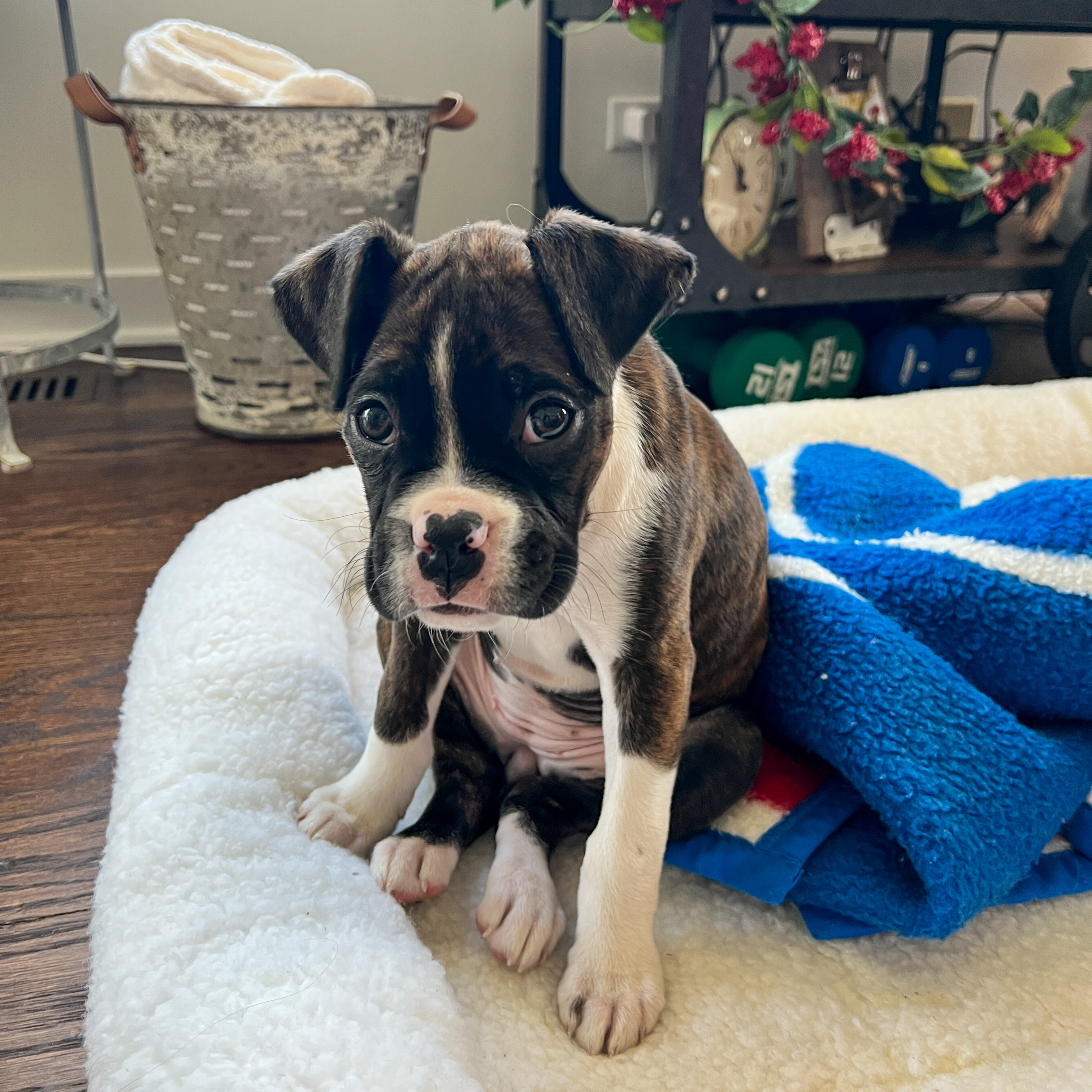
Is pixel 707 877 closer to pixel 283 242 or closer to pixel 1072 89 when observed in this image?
pixel 283 242

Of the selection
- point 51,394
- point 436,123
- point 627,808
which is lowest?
point 51,394

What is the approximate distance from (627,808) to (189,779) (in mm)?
604

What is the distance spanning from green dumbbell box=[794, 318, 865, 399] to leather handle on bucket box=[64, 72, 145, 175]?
6.54 feet

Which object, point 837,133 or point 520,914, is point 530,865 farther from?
point 837,133

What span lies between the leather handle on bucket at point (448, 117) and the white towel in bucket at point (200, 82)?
0.54 feet

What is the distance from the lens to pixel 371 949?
3.90ft

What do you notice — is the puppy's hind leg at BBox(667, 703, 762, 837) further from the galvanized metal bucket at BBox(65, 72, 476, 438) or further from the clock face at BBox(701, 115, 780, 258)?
the clock face at BBox(701, 115, 780, 258)

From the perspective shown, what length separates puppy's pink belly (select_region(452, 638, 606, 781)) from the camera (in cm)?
152

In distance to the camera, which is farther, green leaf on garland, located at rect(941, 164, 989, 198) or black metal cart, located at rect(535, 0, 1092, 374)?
green leaf on garland, located at rect(941, 164, 989, 198)


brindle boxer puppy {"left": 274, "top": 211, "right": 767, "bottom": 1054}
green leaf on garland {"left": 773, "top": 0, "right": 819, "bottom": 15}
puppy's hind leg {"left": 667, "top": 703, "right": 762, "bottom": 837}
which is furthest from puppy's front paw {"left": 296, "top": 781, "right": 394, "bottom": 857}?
green leaf on garland {"left": 773, "top": 0, "right": 819, "bottom": 15}

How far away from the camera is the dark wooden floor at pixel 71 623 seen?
129 cm

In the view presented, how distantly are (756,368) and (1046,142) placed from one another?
1.05 metres

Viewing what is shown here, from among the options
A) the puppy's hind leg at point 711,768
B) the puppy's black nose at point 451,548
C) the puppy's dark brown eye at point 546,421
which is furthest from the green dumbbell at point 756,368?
the puppy's black nose at point 451,548

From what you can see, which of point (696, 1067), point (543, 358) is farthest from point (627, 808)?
point (543, 358)
